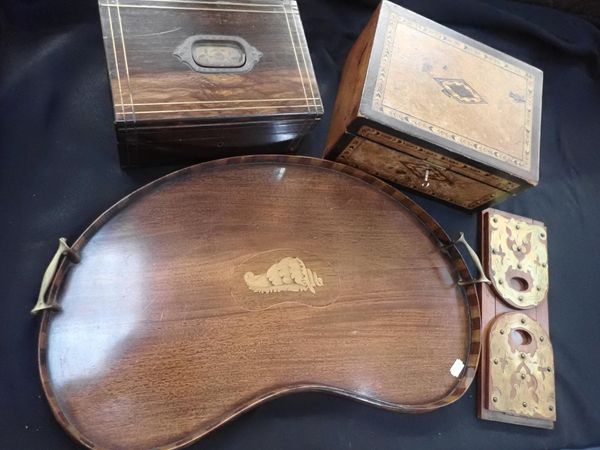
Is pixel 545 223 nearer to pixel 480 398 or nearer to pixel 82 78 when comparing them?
pixel 480 398

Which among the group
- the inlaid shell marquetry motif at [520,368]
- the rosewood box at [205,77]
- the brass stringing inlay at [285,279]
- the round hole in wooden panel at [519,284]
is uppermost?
the rosewood box at [205,77]

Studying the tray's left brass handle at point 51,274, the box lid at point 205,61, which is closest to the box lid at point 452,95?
the box lid at point 205,61

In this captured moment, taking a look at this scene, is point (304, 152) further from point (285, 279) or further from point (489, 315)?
point (489, 315)

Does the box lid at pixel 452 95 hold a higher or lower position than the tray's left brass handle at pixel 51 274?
higher

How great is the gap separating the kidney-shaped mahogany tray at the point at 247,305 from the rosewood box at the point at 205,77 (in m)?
0.08

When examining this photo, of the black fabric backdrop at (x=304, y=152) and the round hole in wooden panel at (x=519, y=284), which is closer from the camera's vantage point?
the black fabric backdrop at (x=304, y=152)

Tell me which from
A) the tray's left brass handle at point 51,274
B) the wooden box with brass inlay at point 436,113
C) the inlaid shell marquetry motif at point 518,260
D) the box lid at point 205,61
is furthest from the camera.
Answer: the inlaid shell marquetry motif at point 518,260

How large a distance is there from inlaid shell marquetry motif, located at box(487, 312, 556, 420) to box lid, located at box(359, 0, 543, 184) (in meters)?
0.34

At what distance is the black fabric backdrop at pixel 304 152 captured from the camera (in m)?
1.15

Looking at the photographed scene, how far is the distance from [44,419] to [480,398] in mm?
877

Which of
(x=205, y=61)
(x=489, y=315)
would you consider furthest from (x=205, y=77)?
(x=489, y=315)

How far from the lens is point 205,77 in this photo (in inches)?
43.8

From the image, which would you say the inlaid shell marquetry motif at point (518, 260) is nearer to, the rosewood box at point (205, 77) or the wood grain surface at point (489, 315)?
the wood grain surface at point (489, 315)

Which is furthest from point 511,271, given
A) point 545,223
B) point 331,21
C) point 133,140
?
point 133,140
